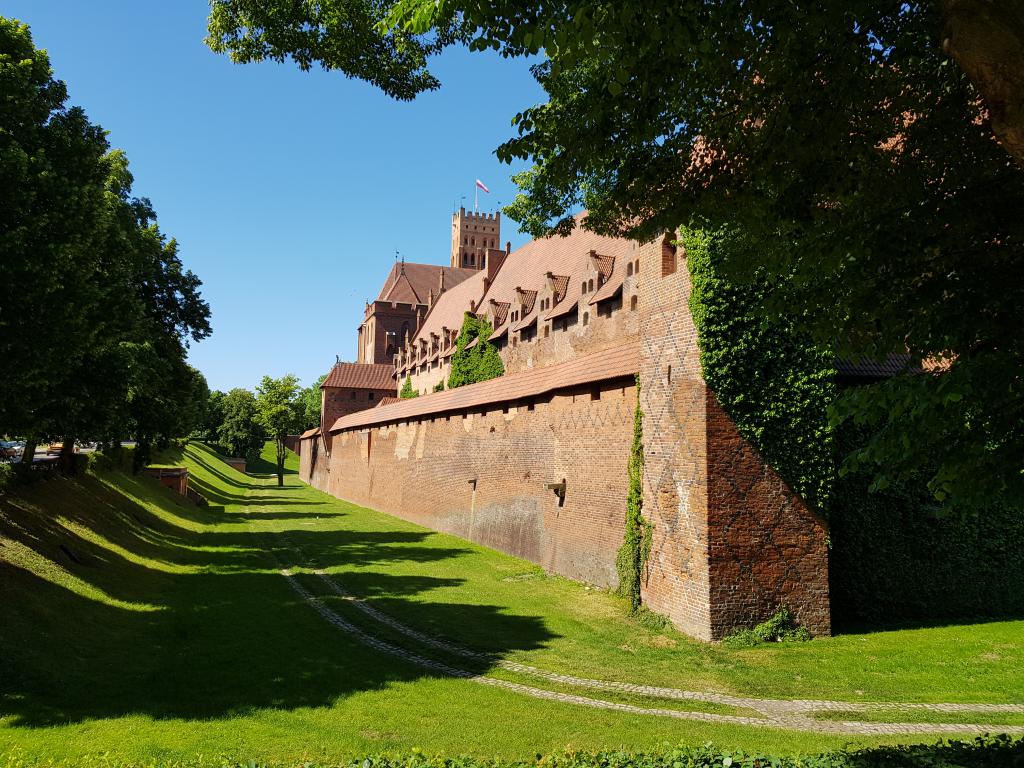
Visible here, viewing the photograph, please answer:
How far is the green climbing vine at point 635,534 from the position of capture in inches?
552

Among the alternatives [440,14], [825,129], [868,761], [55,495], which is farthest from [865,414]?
[55,495]

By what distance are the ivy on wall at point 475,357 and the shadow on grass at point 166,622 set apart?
1189 centimetres

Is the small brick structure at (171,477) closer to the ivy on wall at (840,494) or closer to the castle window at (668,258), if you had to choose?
the castle window at (668,258)

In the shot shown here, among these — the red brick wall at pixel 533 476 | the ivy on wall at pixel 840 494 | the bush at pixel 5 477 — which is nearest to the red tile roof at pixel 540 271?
the red brick wall at pixel 533 476

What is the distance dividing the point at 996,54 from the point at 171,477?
36926 mm

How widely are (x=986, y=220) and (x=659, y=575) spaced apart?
8.71 metres

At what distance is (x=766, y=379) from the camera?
1266 centimetres

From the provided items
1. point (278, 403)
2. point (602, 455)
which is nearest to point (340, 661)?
point (602, 455)

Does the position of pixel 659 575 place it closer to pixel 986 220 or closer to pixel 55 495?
pixel 986 220

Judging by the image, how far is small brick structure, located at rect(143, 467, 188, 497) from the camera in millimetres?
33697

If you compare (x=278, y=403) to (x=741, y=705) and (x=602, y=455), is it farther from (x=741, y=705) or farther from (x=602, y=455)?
(x=741, y=705)

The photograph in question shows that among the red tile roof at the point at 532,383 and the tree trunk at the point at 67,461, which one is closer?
the red tile roof at the point at 532,383

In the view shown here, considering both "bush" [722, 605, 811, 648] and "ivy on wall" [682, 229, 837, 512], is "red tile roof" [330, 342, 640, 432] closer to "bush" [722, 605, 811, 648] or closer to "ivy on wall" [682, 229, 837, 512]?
"ivy on wall" [682, 229, 837, 512]

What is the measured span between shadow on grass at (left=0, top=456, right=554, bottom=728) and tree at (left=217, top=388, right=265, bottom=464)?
7313cm
